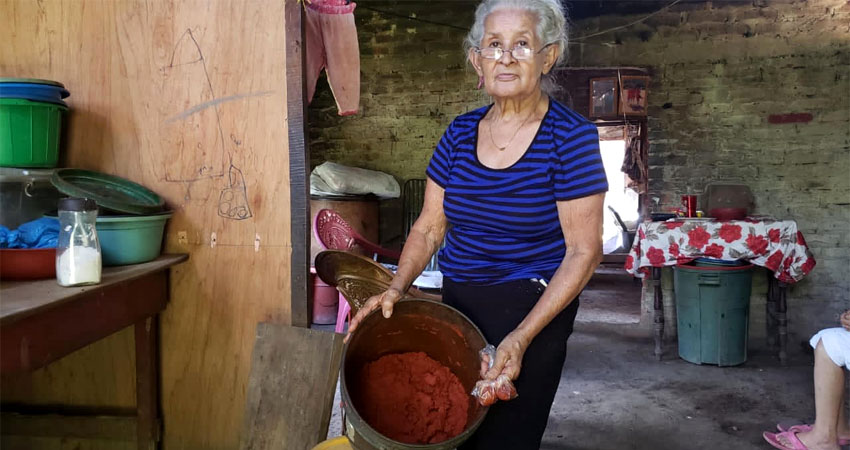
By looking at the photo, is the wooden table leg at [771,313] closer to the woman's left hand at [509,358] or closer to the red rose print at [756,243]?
the red rose print at [756,243]

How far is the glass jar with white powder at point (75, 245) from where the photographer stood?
1528 millimetres

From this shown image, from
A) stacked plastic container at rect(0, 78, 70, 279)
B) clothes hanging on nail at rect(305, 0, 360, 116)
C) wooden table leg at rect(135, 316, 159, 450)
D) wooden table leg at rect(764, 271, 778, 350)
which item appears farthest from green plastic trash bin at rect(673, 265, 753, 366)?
stacked plastic container at rect(0, 78, 70, 279)

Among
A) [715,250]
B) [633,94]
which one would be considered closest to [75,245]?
[715,250]

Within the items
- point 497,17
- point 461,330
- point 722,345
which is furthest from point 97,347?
point 722,345

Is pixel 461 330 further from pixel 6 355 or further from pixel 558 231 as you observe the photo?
pixel 6 355

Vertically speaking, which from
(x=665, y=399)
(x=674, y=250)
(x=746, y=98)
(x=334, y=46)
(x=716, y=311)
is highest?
(x=746, y=98)

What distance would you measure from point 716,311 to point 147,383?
3.64 meters

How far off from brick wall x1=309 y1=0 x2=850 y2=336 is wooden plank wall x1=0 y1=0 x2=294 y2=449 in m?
3.75

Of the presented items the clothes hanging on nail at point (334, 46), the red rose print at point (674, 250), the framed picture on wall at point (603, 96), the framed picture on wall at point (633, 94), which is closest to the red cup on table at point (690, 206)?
the red rose print at point (674, 250)

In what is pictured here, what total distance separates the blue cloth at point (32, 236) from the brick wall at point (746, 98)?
4330 mm

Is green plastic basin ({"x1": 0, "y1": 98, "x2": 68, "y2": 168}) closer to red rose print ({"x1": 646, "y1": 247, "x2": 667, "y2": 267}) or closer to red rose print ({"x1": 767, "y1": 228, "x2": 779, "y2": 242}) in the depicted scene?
red rose print ({"x1": 646, "y1": 247, "x2": 667, "y2": 267})

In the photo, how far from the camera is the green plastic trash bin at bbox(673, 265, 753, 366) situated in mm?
3922

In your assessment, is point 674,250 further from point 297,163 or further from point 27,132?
point 27,132

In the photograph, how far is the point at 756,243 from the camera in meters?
3.88
